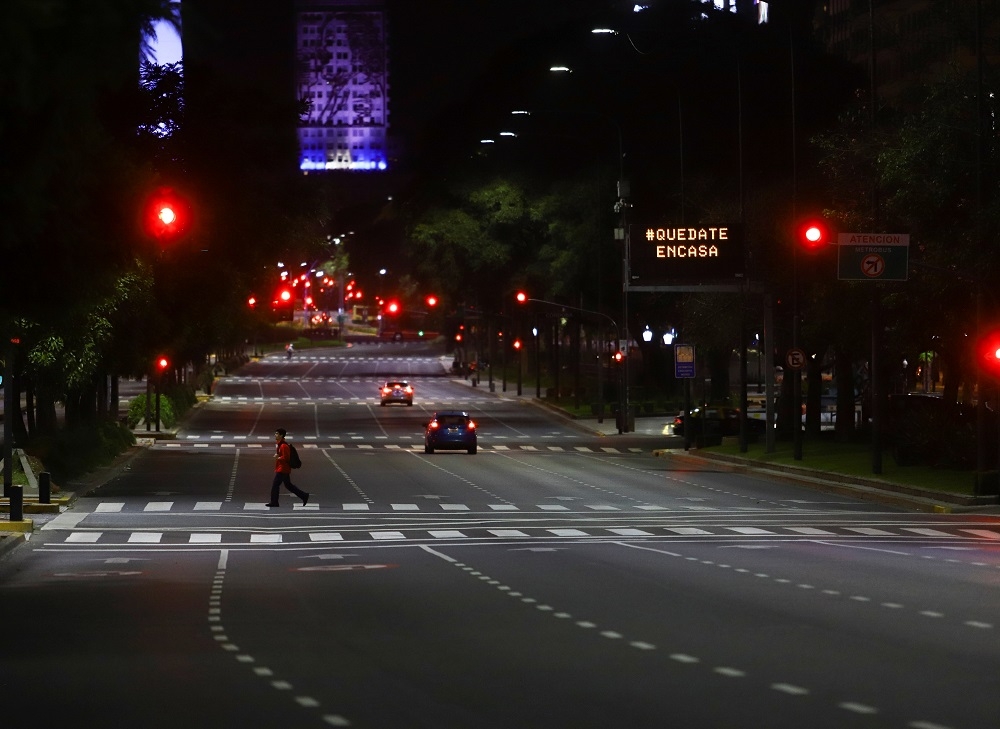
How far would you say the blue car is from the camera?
57344 mm

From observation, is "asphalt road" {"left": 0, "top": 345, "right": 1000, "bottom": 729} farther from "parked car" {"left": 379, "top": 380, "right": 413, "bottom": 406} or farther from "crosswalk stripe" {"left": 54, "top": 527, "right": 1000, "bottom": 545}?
"parked car" {"left": 379, "top": 380, "right": 413, "bottom": 406}

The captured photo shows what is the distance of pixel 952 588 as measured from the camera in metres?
18.3

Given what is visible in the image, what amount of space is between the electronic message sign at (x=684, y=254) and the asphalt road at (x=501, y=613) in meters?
8.97

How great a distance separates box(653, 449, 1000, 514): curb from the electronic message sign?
6.00 m

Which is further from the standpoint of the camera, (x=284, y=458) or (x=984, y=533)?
(x=284, y=458)

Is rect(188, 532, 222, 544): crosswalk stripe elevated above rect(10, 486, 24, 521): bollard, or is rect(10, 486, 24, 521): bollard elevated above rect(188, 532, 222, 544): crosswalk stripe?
rect(10, 486, 24, 521): bollard

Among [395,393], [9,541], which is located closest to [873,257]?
[9,541]

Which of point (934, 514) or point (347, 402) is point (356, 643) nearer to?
point (934, 514)

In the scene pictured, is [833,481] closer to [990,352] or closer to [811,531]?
[990,352]

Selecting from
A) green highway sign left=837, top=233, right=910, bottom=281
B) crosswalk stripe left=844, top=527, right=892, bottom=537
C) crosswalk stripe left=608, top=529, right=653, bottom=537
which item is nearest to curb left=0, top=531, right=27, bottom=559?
crosswalk stripe left=608, top=529, right=653, bottom=537

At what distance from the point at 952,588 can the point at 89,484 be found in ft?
92.3

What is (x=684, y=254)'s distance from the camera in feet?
153

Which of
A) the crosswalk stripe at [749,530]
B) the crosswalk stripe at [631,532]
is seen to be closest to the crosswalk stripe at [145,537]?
the crosswalk stripe at [631,532]

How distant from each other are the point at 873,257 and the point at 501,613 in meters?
21.9
